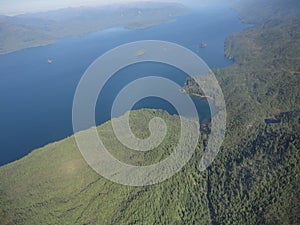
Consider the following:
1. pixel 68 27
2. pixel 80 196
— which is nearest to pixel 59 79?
pixel 80 196

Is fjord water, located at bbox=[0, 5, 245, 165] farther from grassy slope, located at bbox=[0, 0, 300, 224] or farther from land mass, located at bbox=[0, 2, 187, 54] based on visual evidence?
grassy slope, located at bbox=[0, 0, 300, 224]

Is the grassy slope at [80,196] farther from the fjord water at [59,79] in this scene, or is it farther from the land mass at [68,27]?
the land mass at [68,27]

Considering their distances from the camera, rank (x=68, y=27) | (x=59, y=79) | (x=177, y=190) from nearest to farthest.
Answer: (x=177, y=190), (x=59, y=79), (x=68, y=27)

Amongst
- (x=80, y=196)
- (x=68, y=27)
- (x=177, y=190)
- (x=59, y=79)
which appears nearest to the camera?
(x=80, y=196)

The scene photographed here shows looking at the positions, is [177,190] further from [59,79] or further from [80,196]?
[59,79]

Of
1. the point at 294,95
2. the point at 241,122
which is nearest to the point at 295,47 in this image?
the point at 294,95

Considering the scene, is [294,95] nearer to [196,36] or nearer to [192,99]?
[192,99]

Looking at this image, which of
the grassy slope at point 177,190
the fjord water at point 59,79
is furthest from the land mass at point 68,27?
the grassy slope at point 177,190

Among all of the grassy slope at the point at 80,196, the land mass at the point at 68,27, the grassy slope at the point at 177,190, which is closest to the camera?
the grassy slope at the point at 80,196

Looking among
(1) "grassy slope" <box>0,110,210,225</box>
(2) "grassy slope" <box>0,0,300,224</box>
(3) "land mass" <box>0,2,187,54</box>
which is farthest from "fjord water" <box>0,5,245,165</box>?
(1) "grassy slope" <box>0,110,210,225</box>
